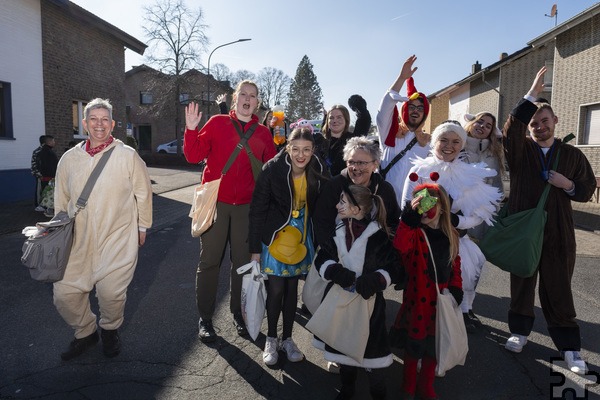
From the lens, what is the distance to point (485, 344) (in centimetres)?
367

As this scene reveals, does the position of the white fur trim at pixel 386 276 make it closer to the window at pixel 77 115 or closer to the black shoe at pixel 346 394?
the black shoe at pixel 346 394

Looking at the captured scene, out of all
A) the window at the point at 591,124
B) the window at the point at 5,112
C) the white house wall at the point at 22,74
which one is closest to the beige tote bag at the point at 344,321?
the white house wall at the point at 22,74

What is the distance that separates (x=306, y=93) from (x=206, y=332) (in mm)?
65692

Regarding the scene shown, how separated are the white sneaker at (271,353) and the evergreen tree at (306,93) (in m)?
62.5

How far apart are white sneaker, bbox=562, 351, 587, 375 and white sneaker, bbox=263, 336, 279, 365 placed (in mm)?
2245

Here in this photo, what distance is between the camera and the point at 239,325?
152 inches

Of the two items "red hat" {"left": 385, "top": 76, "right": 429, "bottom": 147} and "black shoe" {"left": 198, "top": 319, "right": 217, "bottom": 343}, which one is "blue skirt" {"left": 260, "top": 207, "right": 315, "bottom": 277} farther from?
"red hat" {"left": 385, "top": 76, "right": 429, "bottom": 147}

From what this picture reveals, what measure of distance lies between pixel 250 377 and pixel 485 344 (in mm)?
2057

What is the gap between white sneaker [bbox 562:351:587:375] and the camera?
3164mm

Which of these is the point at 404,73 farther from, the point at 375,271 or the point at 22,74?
the point at 22,74

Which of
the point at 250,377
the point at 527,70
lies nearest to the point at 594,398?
the point at 250,377

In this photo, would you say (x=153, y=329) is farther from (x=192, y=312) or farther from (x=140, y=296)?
(x=140, y=296)

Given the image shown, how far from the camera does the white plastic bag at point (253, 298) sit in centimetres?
324

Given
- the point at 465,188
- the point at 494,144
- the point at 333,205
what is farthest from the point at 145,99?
the point at 465,188
